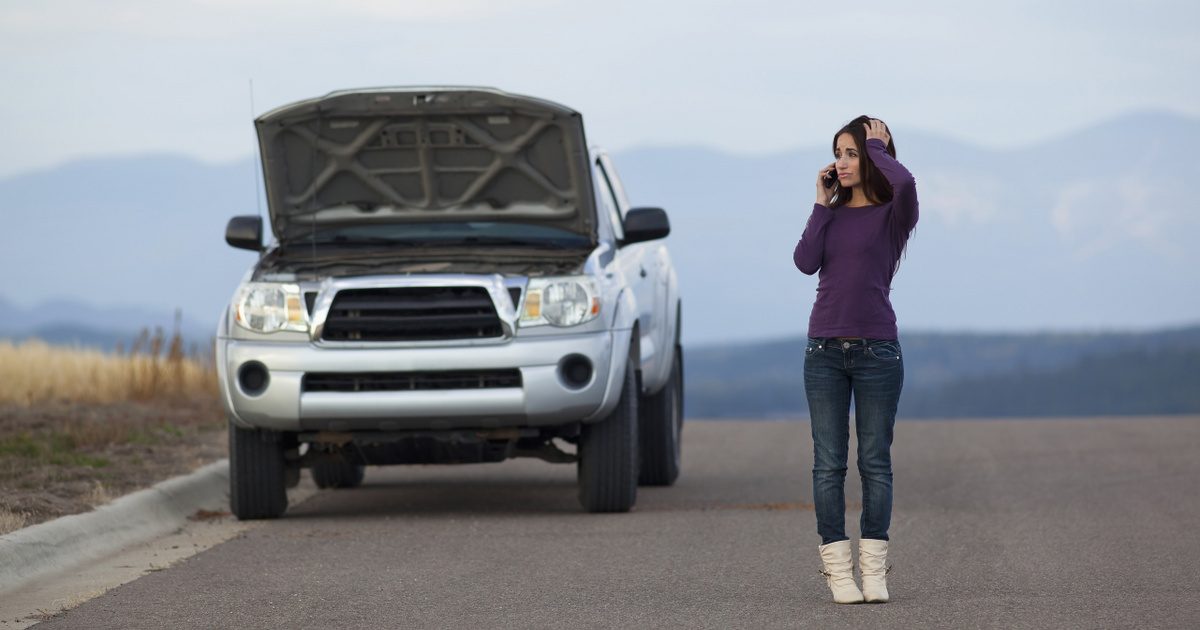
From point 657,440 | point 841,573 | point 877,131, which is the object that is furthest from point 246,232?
point 841,573

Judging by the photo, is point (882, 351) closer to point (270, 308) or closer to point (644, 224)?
point (270, 308)

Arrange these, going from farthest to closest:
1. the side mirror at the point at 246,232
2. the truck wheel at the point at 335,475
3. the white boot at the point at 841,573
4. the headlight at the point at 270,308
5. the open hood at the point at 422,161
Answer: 1. the truck wheel at the point at 335,475
2. the side mirror at the point at 246,232
3. the open hood at the point at 422,161
4. the headlight at the point at 270,308
5. the white boot at the point at 841,573

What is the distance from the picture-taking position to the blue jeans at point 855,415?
25.0ft

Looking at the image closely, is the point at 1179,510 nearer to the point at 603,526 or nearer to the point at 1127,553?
the point at 1127,553

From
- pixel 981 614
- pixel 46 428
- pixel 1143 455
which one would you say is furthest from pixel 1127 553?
pixel 46 428

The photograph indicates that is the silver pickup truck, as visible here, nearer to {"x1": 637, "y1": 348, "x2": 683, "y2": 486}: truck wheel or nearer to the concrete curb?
the concrete curb

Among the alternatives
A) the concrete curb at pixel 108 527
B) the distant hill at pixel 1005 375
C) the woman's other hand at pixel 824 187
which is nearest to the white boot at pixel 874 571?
the woman's other hand at pixel 824 187

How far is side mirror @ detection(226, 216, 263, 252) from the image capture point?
11797 millimetres

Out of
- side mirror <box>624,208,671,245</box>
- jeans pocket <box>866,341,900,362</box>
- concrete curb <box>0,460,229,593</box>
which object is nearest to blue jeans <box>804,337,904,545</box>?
jeans pocket <box>866,341,900,362</box>

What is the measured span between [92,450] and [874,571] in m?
7.56

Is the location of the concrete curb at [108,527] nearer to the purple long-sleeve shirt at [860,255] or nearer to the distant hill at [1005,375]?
the purple long-sleeve shirt at [860,255]

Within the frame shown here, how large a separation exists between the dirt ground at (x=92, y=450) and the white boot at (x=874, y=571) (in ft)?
13.0

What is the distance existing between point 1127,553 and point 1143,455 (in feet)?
20.7

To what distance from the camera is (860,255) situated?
25.0ft
